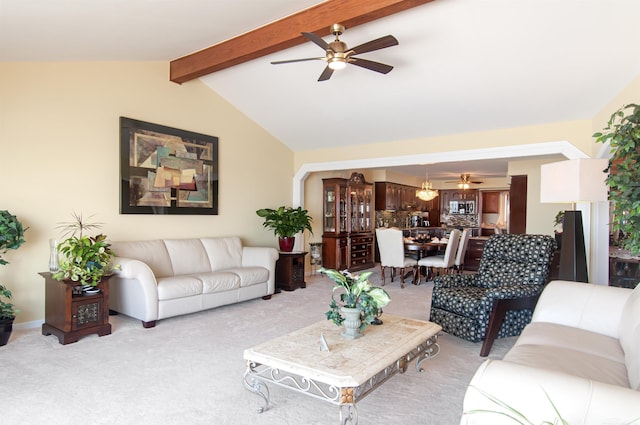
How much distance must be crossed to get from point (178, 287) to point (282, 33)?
9.39ft

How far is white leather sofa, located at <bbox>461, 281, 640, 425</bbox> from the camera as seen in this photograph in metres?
1.20

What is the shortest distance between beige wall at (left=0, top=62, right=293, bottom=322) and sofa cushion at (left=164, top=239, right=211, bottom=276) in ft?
0.89

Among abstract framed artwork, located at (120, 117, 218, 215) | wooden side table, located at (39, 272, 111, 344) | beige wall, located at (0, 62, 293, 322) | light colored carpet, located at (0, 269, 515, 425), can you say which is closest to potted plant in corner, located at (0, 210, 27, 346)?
light colored carpet, located at (0, 269, 515, 425)

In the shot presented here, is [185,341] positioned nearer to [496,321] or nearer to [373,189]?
[496,321]

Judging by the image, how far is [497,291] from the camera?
3.21m

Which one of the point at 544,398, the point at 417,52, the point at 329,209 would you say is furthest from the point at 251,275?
the point at 544,398

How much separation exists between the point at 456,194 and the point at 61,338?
10540 millimetres

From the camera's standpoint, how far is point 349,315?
2.42 metres

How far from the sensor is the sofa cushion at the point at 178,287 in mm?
4008

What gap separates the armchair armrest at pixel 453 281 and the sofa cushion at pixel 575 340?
1.28 m

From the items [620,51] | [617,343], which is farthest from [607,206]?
[617,343]

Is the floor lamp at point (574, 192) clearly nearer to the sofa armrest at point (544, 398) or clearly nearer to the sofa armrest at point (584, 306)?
the sofa armrest at point (584, 306)

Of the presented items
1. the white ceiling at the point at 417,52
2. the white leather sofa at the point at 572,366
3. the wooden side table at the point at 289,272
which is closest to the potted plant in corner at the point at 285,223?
the wooden side table at the point at 289,272

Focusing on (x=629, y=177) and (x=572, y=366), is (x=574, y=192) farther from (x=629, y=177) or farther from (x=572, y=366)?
(x=572, y=366)
